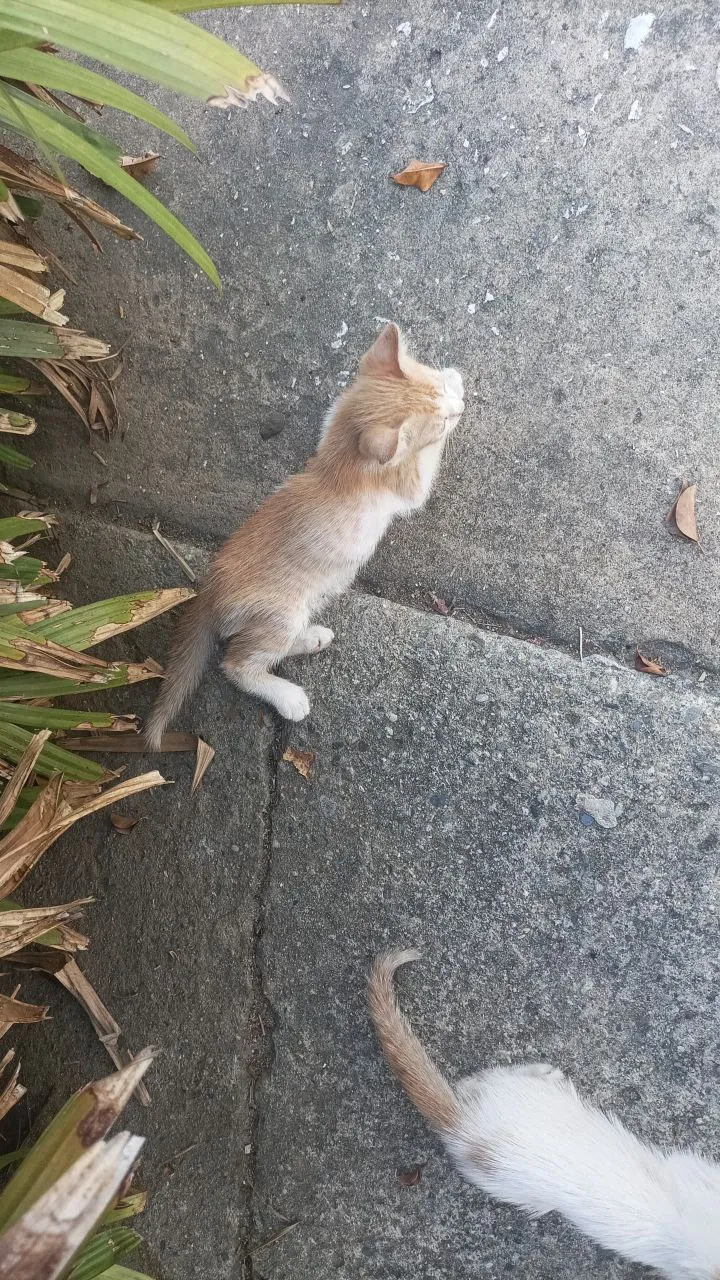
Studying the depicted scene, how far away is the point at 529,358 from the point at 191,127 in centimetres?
134

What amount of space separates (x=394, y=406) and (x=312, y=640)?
28.8 inches

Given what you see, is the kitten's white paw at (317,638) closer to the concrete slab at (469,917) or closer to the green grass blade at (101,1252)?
the concrete slab at (469,917)

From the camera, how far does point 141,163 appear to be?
102 inches

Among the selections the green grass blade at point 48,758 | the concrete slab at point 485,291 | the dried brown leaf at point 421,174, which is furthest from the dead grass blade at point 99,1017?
the dried brown leaf at point 421,174

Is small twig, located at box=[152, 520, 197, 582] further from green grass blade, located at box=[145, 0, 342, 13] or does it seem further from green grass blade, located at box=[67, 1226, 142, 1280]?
green grass blade, located at box=[67, 1226, 142, 1280]

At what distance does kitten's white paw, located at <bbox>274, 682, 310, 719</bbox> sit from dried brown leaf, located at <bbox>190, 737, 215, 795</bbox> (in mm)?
268

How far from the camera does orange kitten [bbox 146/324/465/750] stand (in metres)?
2.12

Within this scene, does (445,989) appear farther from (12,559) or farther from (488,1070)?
(12,559)

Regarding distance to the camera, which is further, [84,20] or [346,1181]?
[346,1181]

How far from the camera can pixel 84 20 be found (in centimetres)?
143

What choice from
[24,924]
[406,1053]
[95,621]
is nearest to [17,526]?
[95,621]

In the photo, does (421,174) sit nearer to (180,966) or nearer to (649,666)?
(649,666)

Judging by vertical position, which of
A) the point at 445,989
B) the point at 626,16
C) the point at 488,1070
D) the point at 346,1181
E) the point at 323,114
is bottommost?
the point at 346,1181

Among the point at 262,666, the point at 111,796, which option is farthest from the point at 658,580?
the point at 111,796
